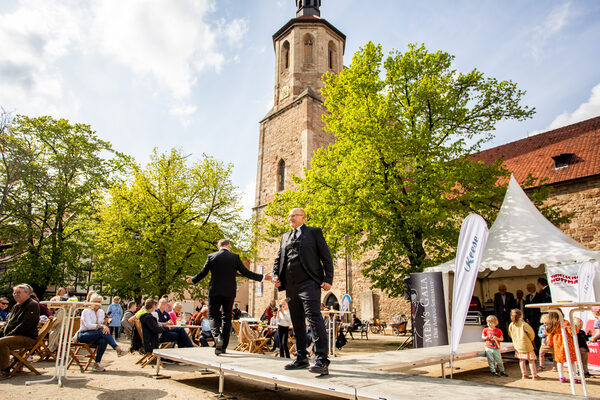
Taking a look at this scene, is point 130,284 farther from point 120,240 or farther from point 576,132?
point 576,132

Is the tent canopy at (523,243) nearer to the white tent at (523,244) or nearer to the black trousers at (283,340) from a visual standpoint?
the white tent at (523,244)

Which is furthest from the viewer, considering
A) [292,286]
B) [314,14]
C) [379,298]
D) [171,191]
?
[314,14]

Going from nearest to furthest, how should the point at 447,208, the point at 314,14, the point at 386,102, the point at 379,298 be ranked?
the point at 447,208 < the point at 386,102 < the point at 379,298 < the point at 314,14

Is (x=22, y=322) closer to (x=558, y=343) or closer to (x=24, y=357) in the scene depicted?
(x=24, y=357)

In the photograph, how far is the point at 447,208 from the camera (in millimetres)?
11734

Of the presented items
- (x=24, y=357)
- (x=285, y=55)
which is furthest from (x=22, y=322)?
(x=285, y=55)

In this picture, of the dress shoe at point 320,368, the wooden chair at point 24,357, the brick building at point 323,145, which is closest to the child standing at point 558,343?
the dress shoe at point 320,368

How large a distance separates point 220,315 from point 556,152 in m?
18.5

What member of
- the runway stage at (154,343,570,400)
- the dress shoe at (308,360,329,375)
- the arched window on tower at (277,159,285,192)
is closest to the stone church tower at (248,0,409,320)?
the arched window on tower at (277,159,285,192)

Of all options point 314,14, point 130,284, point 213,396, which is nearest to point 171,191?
point 130,284

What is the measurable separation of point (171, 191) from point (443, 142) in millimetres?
11376

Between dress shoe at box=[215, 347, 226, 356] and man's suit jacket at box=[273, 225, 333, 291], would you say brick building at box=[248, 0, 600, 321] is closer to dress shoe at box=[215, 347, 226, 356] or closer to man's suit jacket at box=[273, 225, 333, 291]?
dress shoe at box=[215, 347, 226, 356]

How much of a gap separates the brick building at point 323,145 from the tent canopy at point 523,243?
25.6ft

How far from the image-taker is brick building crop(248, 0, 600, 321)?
51.9 ft
